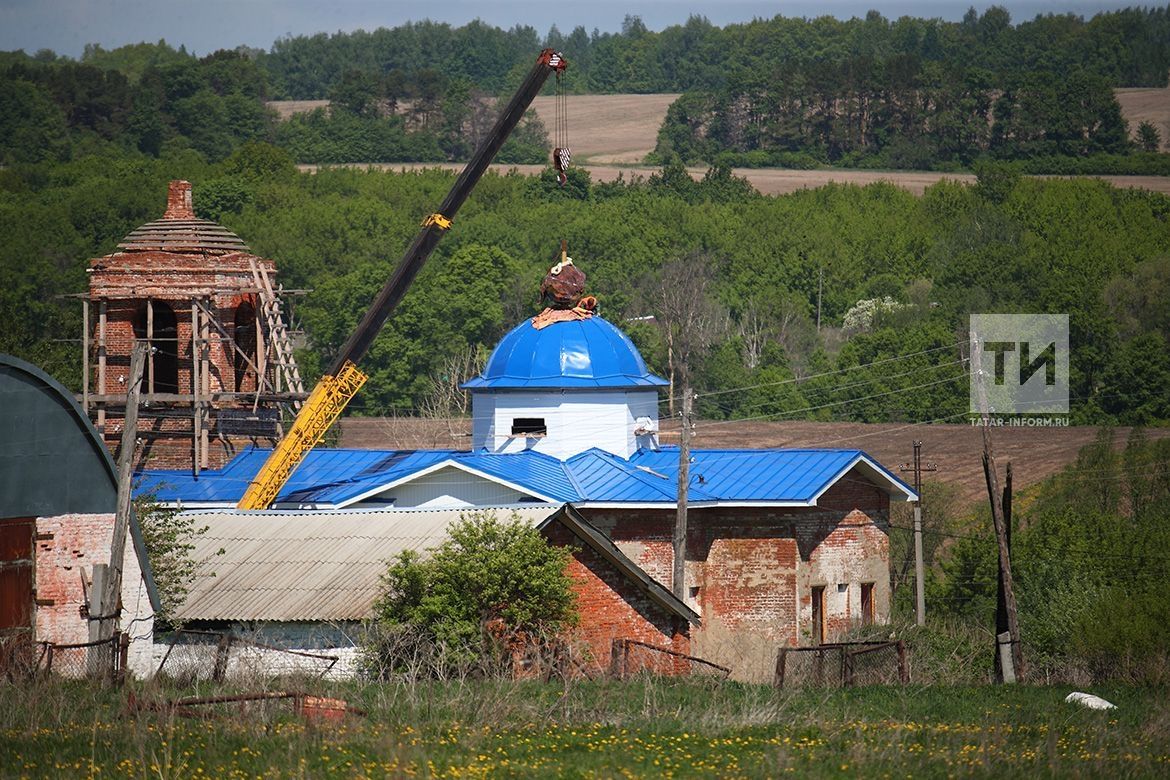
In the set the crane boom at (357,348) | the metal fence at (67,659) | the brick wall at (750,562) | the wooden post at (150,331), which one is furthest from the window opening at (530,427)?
the metal fence at (67,659)

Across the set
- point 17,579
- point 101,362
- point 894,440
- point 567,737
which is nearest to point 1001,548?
point 567,737

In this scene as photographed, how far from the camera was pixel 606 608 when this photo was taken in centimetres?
3212

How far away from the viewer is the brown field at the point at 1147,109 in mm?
137125

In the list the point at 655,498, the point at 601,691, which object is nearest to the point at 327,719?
the point at 601,691

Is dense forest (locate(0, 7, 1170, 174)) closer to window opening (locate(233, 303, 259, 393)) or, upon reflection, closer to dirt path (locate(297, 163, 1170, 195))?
dirt path (locate(297, 163, 1170, 195))

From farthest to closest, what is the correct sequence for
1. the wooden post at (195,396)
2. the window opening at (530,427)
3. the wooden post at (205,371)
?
the wooden post at (205,371)
the wooden post at (195,396)
the window opening at (530,427)

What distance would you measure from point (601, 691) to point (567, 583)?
5.01 m

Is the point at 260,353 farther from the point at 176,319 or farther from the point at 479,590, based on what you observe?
the point at 479,590

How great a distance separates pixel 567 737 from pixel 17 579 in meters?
10.2

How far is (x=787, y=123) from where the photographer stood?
147375 millimetres

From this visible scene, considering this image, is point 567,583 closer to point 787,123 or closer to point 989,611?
point 989,611

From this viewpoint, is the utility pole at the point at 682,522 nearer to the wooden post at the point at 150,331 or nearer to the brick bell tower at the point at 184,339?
the brick bell tower at the point at 184,339

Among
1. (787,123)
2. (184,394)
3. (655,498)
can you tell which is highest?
(787,123)

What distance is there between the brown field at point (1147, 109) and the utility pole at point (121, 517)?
116181mm
